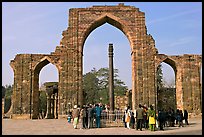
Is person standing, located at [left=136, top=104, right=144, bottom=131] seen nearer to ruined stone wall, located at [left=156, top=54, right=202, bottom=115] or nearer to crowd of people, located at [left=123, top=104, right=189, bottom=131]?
crowd of people, located at [left=123, top=104, right=189, bottom=131]

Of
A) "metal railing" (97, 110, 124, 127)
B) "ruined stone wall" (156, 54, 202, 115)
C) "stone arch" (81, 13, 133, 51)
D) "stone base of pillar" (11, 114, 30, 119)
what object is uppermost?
"stone arch" (81, 13, 133, 51)

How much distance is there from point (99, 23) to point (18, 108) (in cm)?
912

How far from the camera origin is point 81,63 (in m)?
23.1

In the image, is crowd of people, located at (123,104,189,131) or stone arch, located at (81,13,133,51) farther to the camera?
stone arch, located at (81,13,133,51)

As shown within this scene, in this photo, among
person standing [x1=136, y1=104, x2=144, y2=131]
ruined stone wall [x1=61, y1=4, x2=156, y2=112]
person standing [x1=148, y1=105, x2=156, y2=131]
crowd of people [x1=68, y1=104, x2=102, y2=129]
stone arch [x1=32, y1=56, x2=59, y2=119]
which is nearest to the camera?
person standing [x1=148, y1=105, x2=156, y2=131]

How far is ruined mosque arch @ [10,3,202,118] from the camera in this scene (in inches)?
887

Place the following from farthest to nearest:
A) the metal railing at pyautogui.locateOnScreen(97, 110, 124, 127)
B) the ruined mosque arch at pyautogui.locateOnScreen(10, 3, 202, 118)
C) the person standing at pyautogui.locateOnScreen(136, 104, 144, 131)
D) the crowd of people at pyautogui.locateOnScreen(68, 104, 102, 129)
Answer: the ruined mosque arch at pyautogui.locateOnScreen(10, 3, 202, 118), the metal railing at pyautogui.locateOnScreen(97, 110, 124, 127), the crowd of people at pyautogui.locateOnScreen(68, 104, 102, 129), the person standing at pyautogui.locateOnScreen(136, 104, 144, 131)

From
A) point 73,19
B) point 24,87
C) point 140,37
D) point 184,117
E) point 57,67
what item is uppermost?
point 73,19

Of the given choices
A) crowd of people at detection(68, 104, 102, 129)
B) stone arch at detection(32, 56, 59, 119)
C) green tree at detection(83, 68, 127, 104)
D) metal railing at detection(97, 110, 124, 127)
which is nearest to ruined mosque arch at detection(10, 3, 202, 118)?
stone arch at detection(32, 56, 59, 119)

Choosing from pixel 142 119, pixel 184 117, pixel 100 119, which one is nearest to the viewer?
pixel 142 119

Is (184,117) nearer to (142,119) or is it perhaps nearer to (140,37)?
(142,119)

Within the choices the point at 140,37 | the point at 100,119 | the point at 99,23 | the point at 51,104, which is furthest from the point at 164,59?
the point at 51,104

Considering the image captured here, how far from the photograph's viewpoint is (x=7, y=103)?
39.7m

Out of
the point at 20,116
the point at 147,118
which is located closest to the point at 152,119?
the point at 147,118
